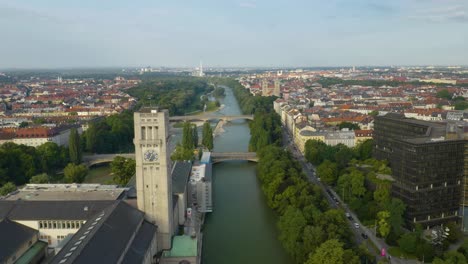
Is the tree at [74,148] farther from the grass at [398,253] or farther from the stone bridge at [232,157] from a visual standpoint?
the grass at [398,253]

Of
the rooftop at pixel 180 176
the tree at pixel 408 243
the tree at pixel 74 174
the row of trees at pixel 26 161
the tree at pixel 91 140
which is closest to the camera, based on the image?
the tree at pixel 408 243

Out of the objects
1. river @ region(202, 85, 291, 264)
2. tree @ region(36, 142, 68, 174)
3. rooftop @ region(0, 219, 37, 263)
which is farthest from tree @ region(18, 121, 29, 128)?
rooftop @ region(0, 219, 37, 263)

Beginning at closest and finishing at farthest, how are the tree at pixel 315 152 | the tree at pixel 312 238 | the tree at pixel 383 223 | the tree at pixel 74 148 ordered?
the tree at pixel 312 238
the tree at pixel 383 223
the tree at pixel 315 152
the tree at pixel 74 148

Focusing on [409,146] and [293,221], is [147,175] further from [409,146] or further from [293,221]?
[409,146]

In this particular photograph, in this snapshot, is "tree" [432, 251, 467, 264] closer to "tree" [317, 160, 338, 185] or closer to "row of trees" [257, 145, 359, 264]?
"row of trees" [257, 145, 359, 264]

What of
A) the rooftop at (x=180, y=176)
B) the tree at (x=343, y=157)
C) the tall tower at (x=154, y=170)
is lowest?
the tree at (x=343, y=157)

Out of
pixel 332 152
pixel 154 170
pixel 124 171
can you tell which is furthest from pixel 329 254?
pixel 332 152

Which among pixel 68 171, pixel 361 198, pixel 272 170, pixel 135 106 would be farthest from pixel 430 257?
pixel 135 106

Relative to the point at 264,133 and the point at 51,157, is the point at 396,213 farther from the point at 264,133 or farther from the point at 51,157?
the point at 51,157

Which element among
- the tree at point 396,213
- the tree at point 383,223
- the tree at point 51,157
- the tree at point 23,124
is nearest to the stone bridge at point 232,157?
the tree at point 51,157
